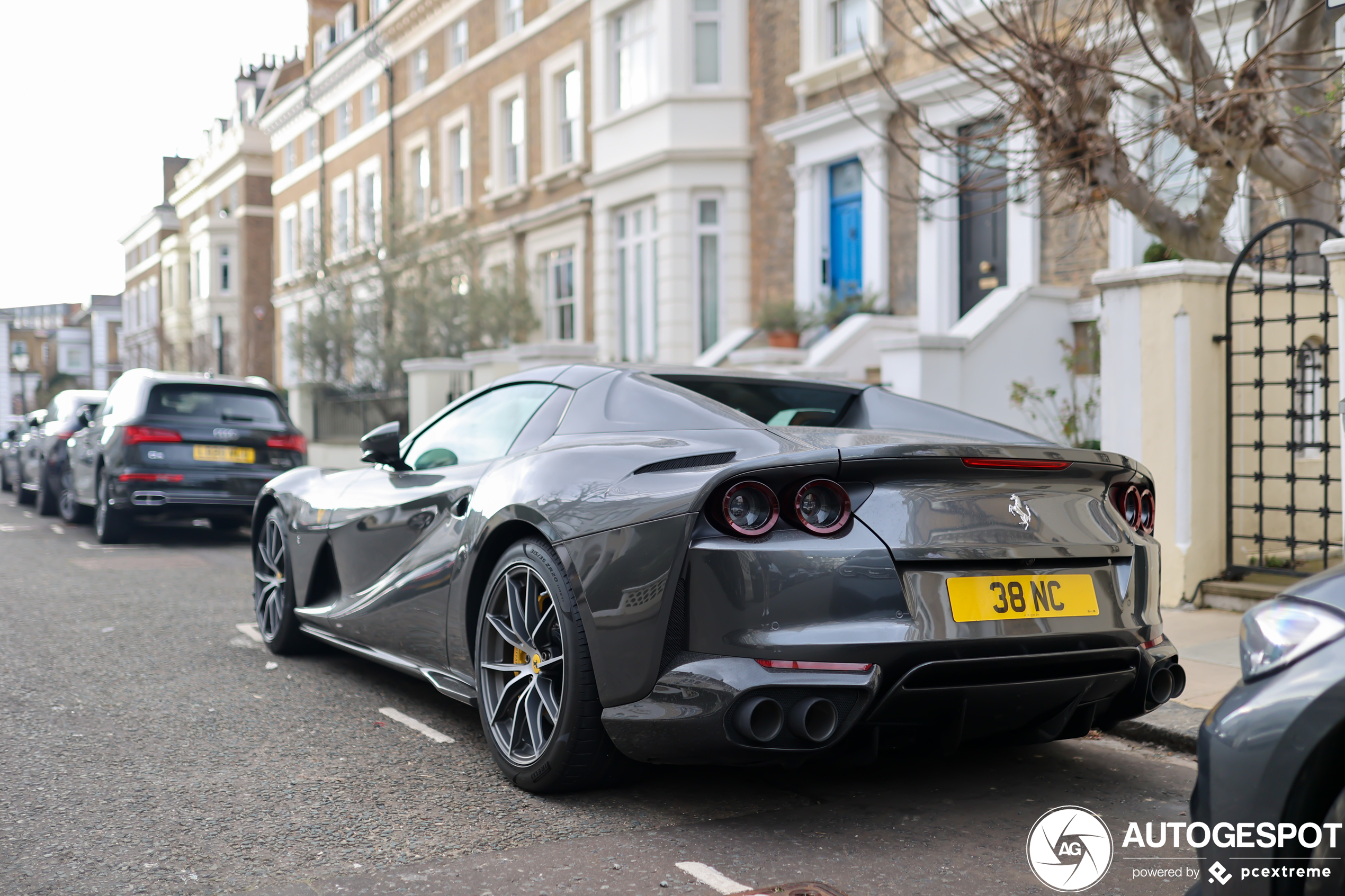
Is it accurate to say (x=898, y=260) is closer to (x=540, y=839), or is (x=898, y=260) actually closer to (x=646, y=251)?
(x=646, y=251)

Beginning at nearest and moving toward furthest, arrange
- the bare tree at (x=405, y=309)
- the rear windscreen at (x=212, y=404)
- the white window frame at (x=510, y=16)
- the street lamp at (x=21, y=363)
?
the rear windscreen at (x=212, y=404) < the bare tree at (x=405, y=309) < the white window frame at (x=510, y=16) < the street lamp at (x=21, y=363)

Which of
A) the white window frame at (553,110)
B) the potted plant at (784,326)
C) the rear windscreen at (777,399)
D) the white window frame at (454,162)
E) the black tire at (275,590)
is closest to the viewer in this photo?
the rear windscreen at (777,399)

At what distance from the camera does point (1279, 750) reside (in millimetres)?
2141

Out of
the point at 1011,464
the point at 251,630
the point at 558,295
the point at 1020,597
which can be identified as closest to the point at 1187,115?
the point at 1011,464

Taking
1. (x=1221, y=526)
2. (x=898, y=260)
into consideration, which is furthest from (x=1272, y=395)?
(x=898, y=260)

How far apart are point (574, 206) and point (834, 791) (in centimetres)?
1890

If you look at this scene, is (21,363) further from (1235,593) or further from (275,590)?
(1235,593)

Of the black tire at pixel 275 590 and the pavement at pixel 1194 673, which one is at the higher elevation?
the black tire at pixel 275 590

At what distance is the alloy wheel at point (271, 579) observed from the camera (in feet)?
20.1

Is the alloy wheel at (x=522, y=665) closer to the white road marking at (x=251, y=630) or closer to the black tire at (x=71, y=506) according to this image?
the white road marking at (x=251, y=630)

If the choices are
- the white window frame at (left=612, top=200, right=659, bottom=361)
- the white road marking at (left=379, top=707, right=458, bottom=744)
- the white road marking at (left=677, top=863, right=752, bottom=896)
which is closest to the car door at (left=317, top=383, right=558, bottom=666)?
the white road marking at (left=379, top=707, right=458, bottom=744)

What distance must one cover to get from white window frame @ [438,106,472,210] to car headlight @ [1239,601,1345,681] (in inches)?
995

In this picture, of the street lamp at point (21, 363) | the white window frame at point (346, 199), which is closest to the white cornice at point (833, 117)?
the white window frame at point (346, 199)

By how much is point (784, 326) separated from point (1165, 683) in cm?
1279
